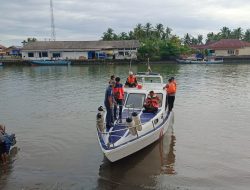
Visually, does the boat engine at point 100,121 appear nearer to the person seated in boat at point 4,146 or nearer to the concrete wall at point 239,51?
the person seated in boat at point 4,146

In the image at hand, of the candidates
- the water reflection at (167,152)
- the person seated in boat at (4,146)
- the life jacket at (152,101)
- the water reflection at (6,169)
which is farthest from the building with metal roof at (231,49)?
the person seated in boat at (4,146)

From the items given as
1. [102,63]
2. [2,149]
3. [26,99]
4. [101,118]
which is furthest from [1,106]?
[102,63]

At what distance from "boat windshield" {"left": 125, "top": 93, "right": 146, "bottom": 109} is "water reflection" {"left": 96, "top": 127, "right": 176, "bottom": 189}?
73.4 inches

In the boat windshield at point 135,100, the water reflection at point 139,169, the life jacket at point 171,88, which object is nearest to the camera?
the water reflection at point 139,169

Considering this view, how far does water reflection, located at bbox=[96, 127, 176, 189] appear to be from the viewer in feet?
31.2

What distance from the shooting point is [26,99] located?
80.5 feet

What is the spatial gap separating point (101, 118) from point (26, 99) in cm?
1543

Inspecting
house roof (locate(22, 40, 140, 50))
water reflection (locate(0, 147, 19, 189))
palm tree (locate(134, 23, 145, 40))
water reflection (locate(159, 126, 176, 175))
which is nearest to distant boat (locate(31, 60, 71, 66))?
house roof (locate(22, 40, 140, 50))

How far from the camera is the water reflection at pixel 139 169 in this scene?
9.50 metres

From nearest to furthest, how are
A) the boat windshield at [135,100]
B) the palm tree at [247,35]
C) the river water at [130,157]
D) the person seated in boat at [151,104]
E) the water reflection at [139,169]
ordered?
1. the water reflection at [139,169]
2. the river water at [130,157]
3. the person seated in boat at [151,104]
4. the boat windshield at [135,100]
5. the palm tree at [247,35]

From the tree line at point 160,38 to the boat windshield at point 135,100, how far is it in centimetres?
5599

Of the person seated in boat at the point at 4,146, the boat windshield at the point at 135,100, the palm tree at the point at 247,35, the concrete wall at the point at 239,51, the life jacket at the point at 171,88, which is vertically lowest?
the person seated in boat at the point at 4,146

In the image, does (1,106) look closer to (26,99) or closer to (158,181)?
(26,99)

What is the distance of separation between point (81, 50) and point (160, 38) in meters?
27.8
